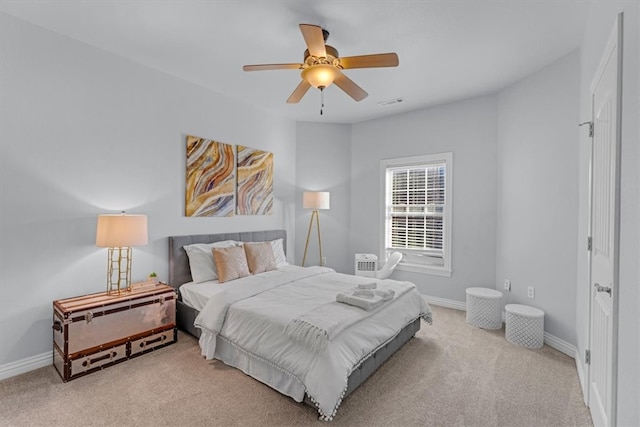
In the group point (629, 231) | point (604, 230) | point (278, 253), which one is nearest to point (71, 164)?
point (278, 253)

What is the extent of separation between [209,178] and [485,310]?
376 centimetres

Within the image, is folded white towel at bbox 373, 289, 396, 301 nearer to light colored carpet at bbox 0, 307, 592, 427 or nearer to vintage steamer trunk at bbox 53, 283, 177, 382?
light colored carpet at bbox 0, 307, 592, 427

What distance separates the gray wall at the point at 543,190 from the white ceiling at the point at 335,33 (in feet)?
0.91

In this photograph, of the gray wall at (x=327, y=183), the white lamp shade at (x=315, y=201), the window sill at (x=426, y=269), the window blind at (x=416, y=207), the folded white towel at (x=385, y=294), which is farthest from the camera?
the gray wall at (x=327, y=183)

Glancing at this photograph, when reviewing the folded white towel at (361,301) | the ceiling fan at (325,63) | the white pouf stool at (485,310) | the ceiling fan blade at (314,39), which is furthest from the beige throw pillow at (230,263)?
the white pouf stool at (485,310)

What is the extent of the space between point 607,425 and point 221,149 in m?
4.22

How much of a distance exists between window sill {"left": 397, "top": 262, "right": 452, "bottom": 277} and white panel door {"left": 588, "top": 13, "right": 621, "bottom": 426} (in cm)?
233

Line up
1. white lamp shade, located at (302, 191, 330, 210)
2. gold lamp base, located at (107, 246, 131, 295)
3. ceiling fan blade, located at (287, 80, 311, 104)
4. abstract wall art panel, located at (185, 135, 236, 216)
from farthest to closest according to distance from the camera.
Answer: white lamp shade, located at (302, 191, 330, 210), abstract wall art panel, located at (185, 135, 236, 216), gold lamp base, located at (107, 246, 131, 295), ceiling fan blade, located at (287, 80, 311, 104)

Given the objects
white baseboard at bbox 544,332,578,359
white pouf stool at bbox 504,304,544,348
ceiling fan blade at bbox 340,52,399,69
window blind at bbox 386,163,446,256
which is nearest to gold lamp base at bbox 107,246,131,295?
ceiling fan blade at bbox 340,52,399,69

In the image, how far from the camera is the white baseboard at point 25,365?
2.45m

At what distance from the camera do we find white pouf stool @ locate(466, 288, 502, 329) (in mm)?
3549

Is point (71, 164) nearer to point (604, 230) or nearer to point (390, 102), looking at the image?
point (390, 102)

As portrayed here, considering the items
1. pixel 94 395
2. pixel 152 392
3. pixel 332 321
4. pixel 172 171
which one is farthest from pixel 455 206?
pixel 94 395

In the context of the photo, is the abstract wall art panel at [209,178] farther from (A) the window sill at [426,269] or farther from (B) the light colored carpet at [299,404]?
(A) the window sill at [426,269]
